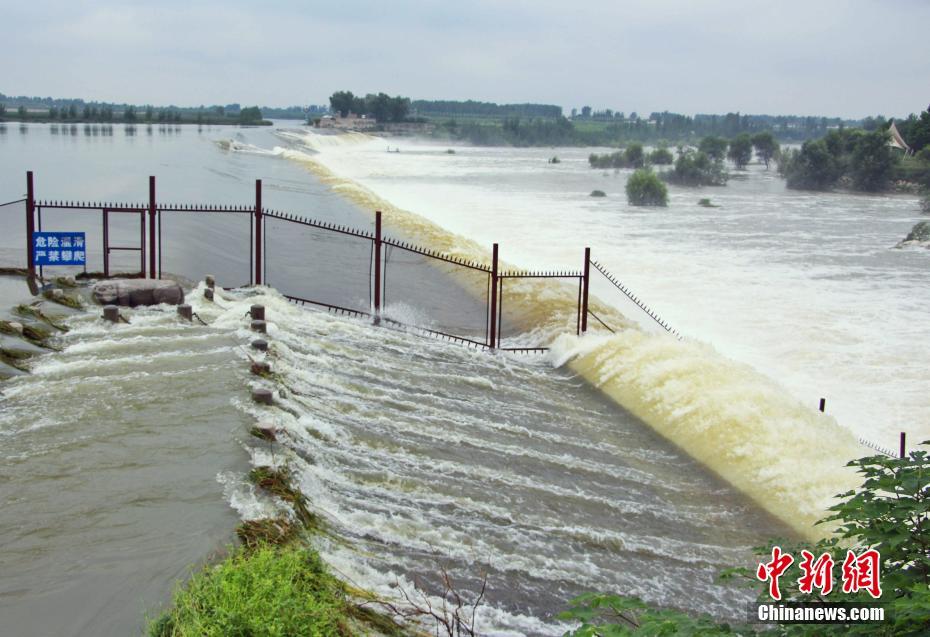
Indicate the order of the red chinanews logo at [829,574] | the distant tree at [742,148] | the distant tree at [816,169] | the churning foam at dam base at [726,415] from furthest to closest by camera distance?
1. the distant tree at [742,148]
2. the distant tree at [816,169]
3. the churning foam at dam base at [726,415]
4. the red chinanews logo at [829,574]

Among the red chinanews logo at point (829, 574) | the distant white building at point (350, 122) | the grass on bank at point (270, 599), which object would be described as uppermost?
the distant white building at point (350, 122)

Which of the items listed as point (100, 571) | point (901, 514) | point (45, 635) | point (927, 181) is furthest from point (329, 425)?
point (927, 181)

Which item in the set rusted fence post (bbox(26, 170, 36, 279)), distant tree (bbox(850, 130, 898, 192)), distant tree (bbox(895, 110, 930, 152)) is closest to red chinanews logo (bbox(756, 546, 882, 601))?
rusted fence post (bbox(26, 170, 36, 279))

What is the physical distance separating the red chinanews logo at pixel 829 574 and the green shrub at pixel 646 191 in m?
55.0

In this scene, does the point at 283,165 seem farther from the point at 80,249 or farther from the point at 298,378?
the point at 298,378

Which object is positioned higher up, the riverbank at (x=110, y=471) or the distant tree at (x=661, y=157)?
the distant tree at (x=661, y=157)

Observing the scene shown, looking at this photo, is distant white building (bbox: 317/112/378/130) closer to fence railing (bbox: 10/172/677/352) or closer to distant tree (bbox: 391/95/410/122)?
distant tree (bbox: 391/95/410/122)

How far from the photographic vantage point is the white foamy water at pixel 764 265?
757 inches

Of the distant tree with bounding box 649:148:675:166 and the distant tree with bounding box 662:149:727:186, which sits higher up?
the distant tree with bounding box 649:148:675:166

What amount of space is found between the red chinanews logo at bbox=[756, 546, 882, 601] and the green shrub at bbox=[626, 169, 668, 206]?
55027 mm

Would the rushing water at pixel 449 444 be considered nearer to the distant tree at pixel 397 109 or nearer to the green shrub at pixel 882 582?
the green shrub at pixel 882 582

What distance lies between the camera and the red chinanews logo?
4.37 meters

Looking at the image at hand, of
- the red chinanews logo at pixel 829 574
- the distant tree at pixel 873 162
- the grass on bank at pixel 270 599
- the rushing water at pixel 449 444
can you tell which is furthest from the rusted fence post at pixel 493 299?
the distant tree at pixel 873 162

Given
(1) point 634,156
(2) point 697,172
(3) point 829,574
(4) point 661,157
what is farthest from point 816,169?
(3) point 829,574
